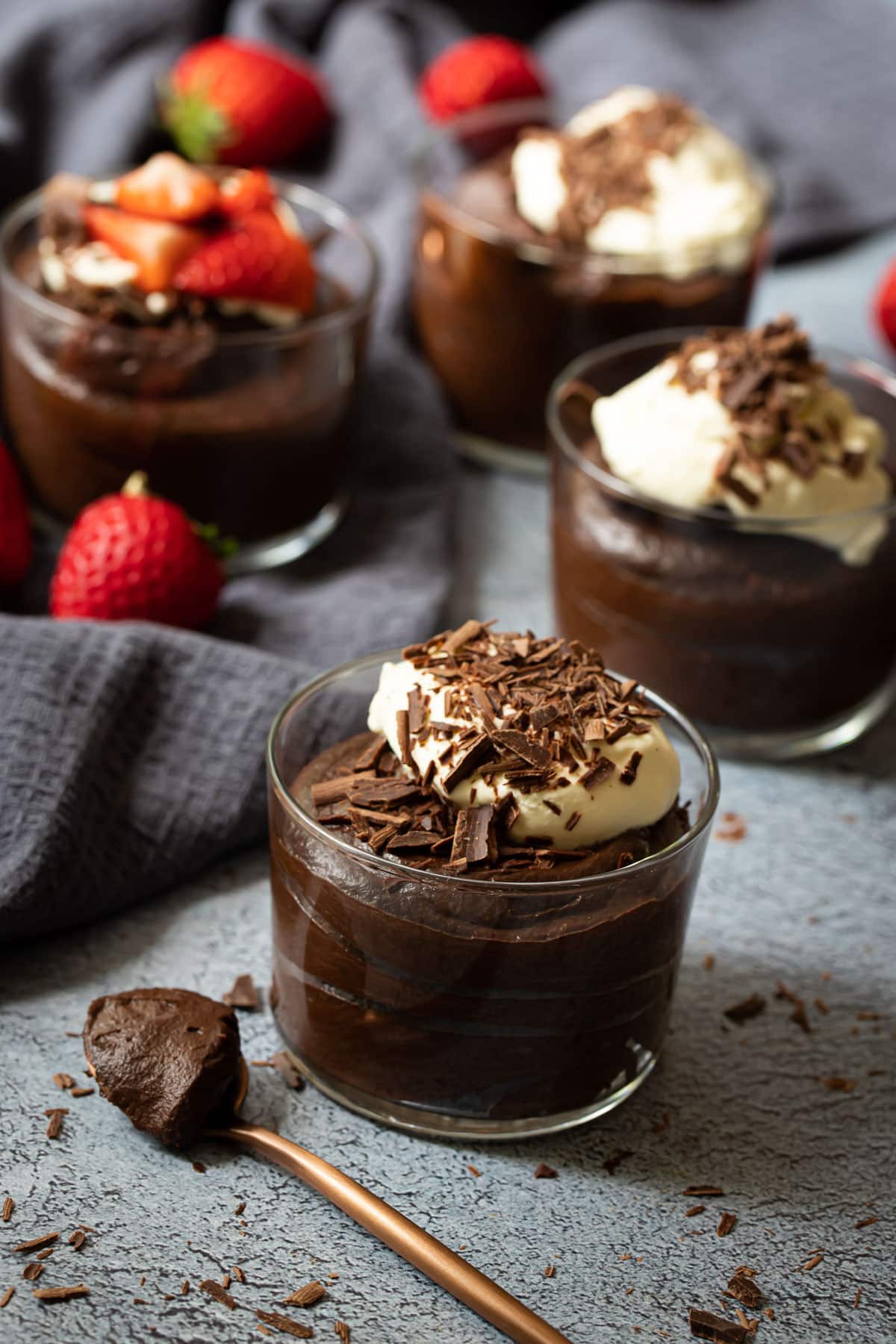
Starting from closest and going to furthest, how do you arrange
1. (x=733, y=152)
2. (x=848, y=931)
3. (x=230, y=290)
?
(x=848, y=931), (x=230, y=290), (x=733, y=152)

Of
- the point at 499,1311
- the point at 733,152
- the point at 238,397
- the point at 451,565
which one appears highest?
the point at 733,152

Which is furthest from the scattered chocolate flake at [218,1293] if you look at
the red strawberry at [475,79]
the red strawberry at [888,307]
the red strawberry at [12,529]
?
the red strawberry at [475,79]

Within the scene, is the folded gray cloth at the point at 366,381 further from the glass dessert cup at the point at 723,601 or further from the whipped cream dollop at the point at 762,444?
the whipped cream dollop at the point at 762,444

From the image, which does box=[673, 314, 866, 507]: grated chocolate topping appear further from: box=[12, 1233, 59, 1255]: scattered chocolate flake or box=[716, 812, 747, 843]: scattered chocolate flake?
box=[12, 1233, 59, 1255]: scattered chocolate flake

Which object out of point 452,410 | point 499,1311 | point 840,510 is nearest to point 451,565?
point 452,410

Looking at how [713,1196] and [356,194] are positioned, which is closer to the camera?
[713,1196]

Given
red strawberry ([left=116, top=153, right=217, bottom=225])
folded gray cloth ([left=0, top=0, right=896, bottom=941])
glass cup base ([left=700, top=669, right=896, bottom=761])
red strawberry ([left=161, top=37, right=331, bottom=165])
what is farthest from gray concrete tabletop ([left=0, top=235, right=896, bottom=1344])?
red strawberry ([left=161, top=37, right=331, bottom=165])

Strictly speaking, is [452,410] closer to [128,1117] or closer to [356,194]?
[356,194]

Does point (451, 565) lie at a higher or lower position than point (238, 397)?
lower
